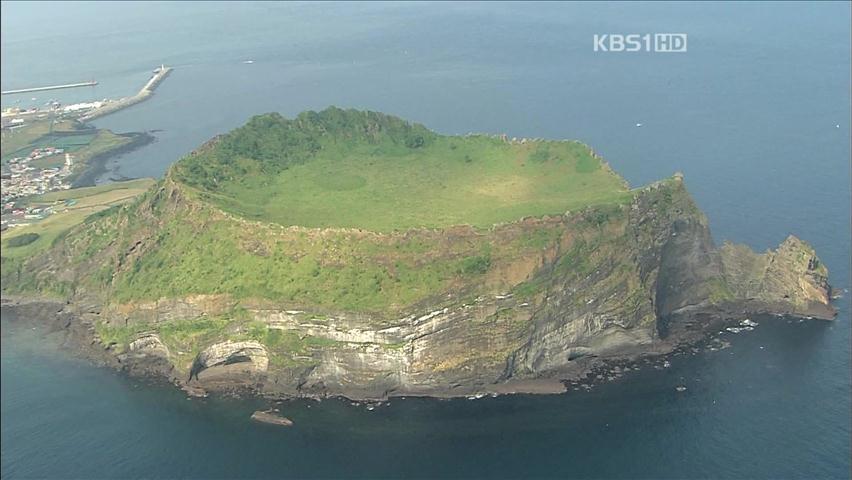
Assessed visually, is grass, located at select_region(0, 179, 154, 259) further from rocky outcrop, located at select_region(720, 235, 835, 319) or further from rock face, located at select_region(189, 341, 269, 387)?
rocky outcrop, located at select_region(720, 235, 835, 319)

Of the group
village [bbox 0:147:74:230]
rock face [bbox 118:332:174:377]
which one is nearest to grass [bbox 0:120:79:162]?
village [bbox 0:147:74:230]

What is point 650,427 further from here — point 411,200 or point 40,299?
point 40,299

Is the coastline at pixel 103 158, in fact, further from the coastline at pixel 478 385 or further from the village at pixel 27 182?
the coastline at pixel 478 385

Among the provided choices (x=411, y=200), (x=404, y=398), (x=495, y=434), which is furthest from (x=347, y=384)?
(x=411, y=200)

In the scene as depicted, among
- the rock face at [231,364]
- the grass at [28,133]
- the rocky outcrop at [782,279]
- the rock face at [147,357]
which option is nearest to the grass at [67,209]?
the grass at [28,133]

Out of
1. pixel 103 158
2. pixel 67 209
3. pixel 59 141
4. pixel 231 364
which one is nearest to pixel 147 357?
pixel 231 364

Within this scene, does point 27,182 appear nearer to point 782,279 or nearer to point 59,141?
point 59,141
